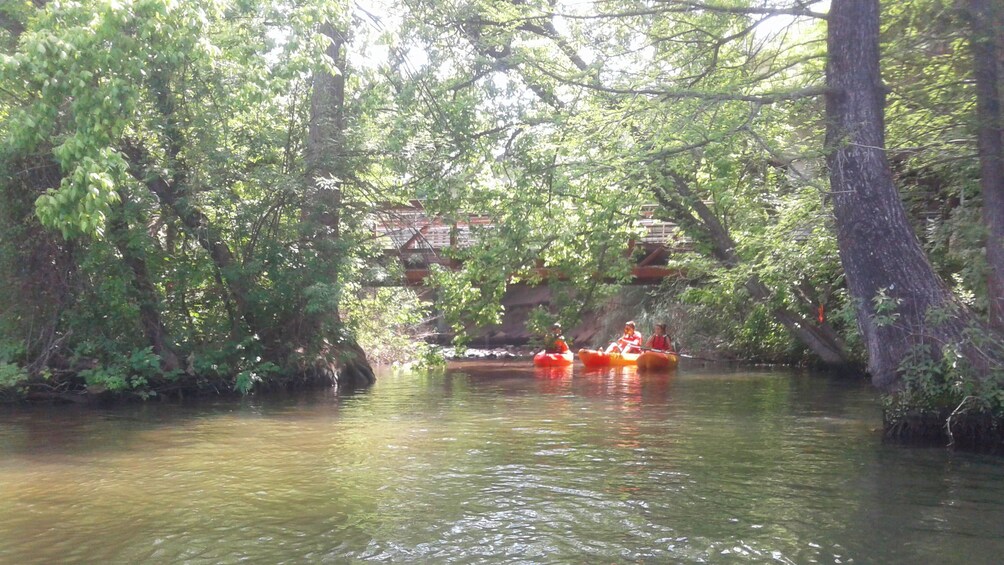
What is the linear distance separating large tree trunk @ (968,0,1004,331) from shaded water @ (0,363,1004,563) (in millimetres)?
2258

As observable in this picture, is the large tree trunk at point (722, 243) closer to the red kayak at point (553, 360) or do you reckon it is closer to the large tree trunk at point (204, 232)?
the red kayak at point (553, 360)

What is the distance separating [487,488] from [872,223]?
5263mm

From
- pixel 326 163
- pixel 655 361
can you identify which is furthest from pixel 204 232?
pixel 655 361

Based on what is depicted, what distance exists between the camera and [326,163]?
51.8 feet

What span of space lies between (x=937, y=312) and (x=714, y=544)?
456cm

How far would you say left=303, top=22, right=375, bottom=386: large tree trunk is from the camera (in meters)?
15.8

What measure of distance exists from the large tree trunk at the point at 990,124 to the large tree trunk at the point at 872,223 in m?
0.71

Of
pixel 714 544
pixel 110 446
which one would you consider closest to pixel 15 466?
pixel 110 446

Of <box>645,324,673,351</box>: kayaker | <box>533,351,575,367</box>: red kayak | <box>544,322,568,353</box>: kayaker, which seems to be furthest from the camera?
<box>544,322,568,353</box>: kayaker

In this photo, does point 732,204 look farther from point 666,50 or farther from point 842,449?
point 842,449

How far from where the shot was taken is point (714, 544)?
5.86m

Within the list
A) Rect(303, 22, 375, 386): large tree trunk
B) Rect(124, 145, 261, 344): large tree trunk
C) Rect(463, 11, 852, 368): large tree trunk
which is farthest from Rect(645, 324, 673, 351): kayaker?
Rect(124, 145, 261, 344): large tree trunk

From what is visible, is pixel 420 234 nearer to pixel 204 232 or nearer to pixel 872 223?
pixel 204 232

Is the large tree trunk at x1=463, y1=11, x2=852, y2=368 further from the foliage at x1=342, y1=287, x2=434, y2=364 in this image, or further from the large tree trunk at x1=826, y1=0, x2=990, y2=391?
the large tree trunk at x1=826, y1=0, x2=990, y2=391
